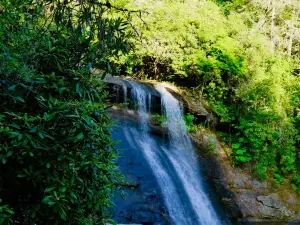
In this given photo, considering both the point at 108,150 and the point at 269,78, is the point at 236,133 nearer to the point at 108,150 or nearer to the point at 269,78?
the point at 269,78

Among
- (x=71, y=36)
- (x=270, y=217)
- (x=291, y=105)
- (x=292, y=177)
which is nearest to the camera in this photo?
(x=71, y=36)

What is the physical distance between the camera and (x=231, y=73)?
571 inches

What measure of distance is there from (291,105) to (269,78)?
1722 millimetres

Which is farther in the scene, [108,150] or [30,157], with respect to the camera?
[108,150]

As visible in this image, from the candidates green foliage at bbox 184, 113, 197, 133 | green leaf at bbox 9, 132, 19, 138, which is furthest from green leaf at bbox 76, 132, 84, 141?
green foliage at bbox 184, 113, 197, 133

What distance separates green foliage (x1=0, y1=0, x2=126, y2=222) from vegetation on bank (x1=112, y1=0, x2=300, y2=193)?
959 cm

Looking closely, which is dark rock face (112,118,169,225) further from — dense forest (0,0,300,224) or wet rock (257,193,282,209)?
dense forest (0,0,300,224)

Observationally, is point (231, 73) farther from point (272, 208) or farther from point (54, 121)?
point (54, 121)

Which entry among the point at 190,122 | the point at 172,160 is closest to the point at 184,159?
the point at 172,160

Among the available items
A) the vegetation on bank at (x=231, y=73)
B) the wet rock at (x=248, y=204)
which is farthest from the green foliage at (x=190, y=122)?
the wet rock at (x=248, y=204)

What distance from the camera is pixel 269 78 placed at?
46.3 feet

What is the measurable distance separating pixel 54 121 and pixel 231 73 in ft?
41.1

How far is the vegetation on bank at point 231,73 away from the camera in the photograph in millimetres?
13156

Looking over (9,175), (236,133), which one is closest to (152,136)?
(236,133)
